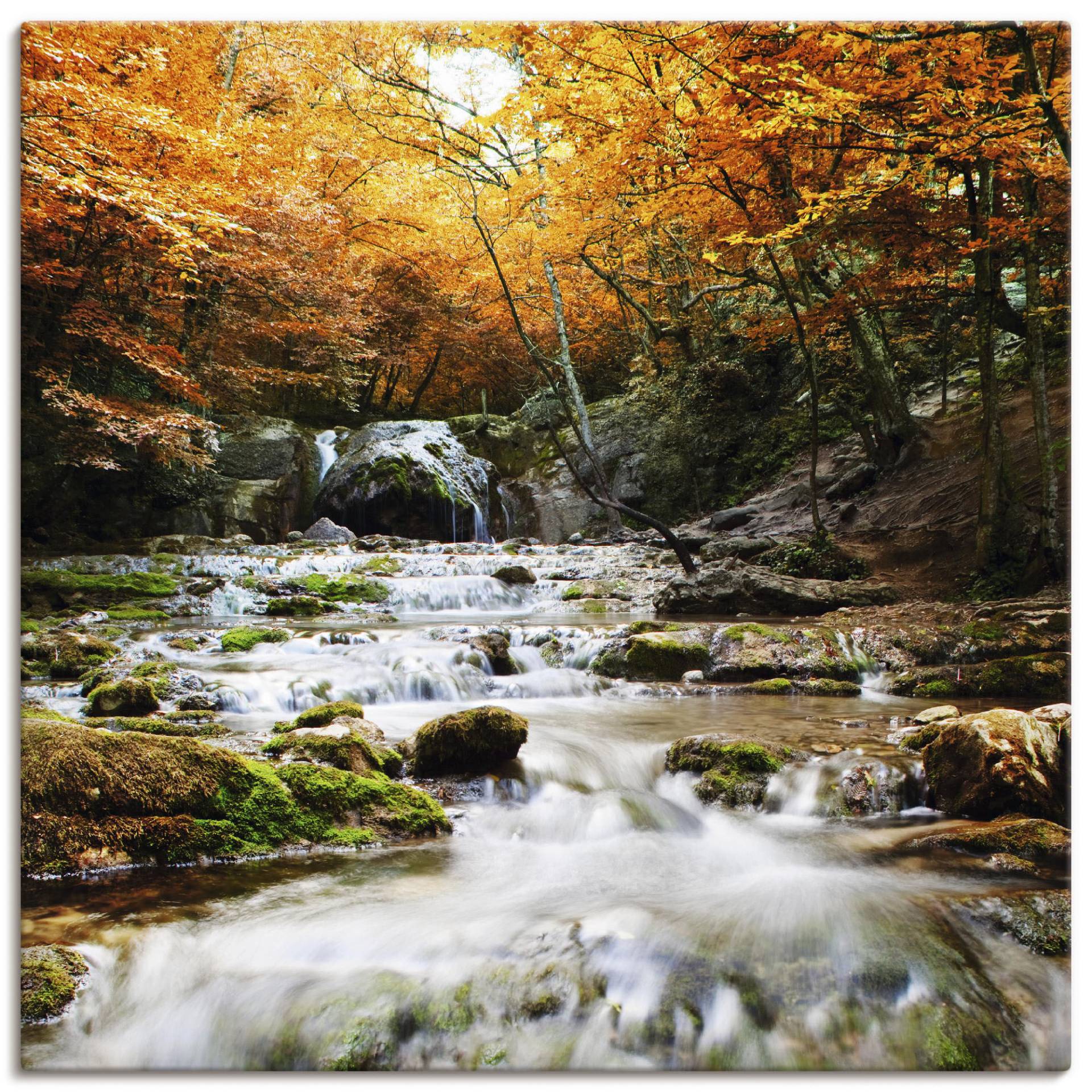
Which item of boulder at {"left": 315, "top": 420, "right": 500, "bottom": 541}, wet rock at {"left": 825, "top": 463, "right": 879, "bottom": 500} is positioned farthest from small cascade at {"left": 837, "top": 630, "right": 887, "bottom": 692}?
boulder at {"left": 315, "top": 420, "right": 500, "bottom": 541}

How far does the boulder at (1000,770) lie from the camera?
2.56m

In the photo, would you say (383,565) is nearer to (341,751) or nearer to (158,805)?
(341,751)

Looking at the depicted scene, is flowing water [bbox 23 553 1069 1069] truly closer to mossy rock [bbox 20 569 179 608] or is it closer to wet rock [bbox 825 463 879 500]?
mossy rock [bbox 20 569 179 608]

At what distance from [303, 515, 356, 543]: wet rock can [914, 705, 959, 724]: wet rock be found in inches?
410

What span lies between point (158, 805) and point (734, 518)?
1077 cm

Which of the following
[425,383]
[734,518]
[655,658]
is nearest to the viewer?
[655,658]

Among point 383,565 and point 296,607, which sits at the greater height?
point 383,565

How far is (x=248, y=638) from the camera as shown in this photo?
5.81m

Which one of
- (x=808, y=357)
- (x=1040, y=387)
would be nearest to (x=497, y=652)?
(x=1040, y=387)

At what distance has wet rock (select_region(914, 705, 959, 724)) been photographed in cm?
371

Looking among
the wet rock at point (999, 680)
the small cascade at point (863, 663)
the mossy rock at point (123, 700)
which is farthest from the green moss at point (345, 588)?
the wet rock at point (999, 680)

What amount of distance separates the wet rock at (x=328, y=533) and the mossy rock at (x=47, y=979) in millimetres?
10993

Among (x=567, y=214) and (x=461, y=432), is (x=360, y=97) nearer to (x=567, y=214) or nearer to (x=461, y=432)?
(x=567, y=214)

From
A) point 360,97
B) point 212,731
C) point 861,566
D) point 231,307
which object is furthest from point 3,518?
point 231,307
